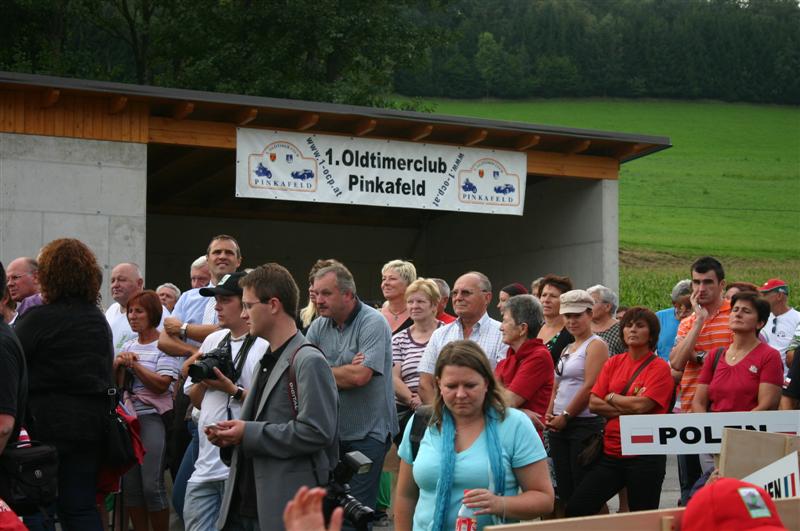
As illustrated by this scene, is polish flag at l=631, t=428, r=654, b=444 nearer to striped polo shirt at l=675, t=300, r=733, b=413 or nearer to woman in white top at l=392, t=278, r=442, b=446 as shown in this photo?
striped polo shirt at l=675, t=300, r=733, b=413

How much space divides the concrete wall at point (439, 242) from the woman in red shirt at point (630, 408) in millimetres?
8648

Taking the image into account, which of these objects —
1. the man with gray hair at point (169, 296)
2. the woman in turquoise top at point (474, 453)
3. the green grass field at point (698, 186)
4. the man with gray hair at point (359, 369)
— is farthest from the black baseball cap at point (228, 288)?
the green grass field at point (698, 186)

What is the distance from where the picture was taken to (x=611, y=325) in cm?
889

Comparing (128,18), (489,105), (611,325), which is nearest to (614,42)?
(489,105)

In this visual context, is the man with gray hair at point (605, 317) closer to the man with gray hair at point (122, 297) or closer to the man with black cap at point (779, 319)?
the man with black cap at point (779, 319)

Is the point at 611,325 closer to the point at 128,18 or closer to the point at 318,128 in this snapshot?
the point at 318,128

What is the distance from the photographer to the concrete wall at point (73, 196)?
39.4ft

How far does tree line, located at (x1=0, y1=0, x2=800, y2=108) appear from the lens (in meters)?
31.7

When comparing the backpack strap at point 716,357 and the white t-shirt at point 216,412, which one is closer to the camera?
the white t-shirt at point 216,412

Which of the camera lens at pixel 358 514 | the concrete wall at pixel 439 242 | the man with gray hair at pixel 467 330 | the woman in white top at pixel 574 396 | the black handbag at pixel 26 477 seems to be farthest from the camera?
the concrete wall at pixel 439 242

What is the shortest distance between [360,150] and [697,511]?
1121 cm

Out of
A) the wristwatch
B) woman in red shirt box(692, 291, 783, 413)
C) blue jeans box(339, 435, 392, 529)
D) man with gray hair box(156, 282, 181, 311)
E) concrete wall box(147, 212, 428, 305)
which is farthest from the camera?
concrete wall box(147, 212, 428, 305)

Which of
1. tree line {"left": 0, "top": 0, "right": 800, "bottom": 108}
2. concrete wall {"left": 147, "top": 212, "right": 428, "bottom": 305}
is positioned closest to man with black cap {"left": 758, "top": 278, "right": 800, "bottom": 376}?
concrete wall {"left": 147, "top": 212, "right": 428, "bottom": 305}

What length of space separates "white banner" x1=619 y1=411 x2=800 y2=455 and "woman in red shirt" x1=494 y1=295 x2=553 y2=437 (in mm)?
1009
